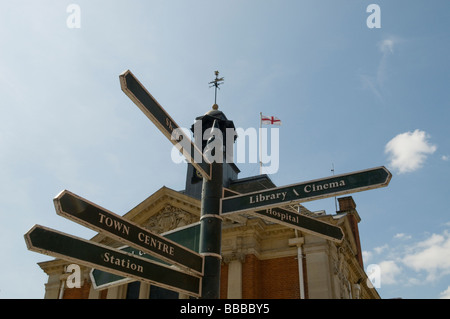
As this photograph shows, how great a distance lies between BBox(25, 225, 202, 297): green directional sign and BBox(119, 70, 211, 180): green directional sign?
1512 millimetres

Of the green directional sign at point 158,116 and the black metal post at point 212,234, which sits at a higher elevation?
the green directional sign at point 158,116

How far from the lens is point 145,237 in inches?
202

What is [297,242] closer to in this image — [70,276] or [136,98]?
[70,276]

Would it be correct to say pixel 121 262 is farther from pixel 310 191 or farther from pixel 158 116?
pixel 310 191

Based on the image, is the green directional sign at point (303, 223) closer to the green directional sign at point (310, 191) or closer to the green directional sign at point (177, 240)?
the green directional sign at point (310, 191)

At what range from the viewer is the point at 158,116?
5461 mm

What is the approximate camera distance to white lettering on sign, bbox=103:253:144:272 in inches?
190

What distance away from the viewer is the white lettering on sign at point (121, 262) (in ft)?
15.9

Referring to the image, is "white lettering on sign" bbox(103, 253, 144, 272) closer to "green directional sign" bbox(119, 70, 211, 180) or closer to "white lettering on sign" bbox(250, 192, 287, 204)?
"green directional sign" bbox(119, 70, 211, 180)

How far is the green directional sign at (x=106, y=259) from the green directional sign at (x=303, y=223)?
1361mm

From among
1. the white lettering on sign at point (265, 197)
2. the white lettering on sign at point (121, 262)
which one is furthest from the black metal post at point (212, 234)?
the white lettering on sign at point (121, 262)

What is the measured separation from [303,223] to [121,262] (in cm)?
260

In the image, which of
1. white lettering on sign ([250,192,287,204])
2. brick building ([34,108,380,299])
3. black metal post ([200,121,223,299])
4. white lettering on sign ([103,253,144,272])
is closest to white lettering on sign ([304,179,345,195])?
white lettering on sign ([250,192,287,204])
